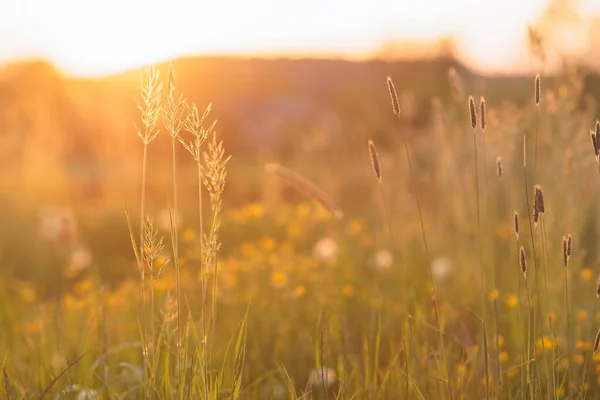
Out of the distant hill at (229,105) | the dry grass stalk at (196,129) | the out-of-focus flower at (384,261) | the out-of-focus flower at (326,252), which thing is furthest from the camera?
the distant hill at (229,105)

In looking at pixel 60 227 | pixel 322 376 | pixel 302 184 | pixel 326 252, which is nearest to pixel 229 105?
pixel 60 227

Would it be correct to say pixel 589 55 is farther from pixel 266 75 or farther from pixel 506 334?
pixel 266 75

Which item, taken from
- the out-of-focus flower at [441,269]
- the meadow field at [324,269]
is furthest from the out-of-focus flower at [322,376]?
the out-of-focus flower at [441,269]

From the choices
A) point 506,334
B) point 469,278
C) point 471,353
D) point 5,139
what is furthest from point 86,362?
point 5,139

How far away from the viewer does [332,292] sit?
3062mm

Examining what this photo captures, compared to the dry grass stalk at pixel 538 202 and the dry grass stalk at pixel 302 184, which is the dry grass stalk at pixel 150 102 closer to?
the dry grass stalk at pixel 302 184

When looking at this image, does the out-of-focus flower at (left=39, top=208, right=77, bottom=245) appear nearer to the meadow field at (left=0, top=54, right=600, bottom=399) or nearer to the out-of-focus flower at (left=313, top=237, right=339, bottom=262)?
the meadow field at (left=0, top=54, right=600, bottom=399)

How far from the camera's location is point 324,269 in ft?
11.2

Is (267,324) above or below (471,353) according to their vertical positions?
below

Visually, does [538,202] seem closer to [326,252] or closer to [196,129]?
[196,129]

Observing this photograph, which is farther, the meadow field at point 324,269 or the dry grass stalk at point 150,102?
the meadow field at point 324,269

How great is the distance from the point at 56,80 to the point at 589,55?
66.2 feet

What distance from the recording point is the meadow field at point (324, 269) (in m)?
1.37

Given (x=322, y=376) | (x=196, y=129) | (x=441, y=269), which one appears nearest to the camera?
(x=196, y=129)
